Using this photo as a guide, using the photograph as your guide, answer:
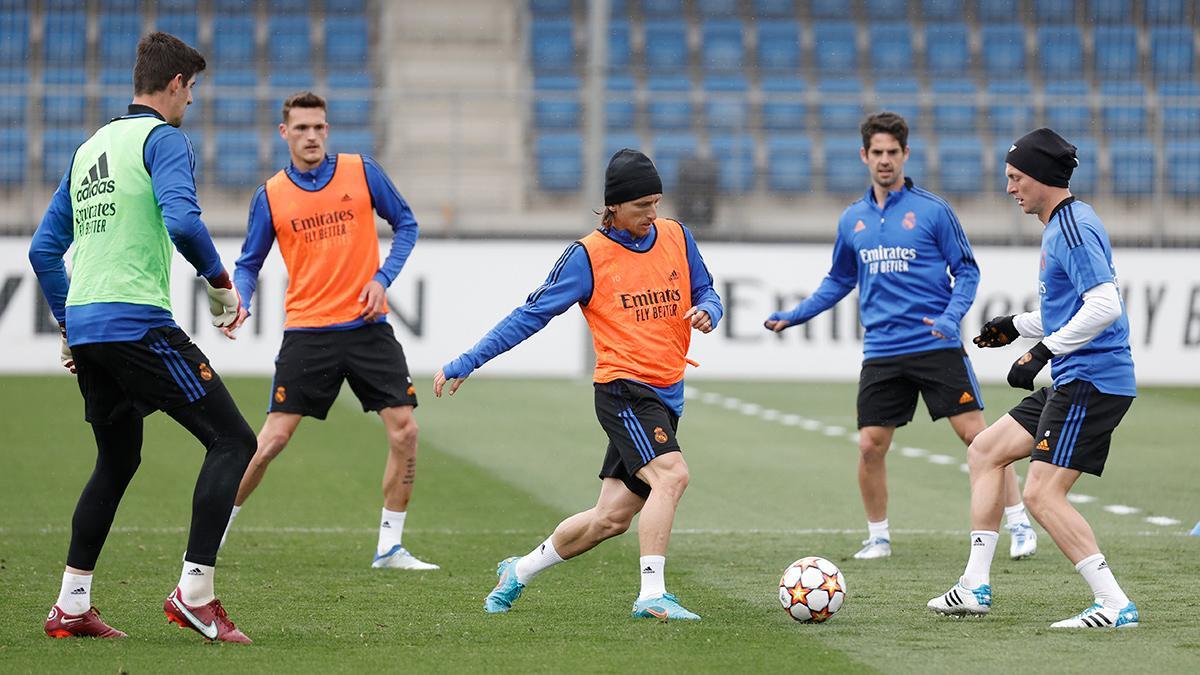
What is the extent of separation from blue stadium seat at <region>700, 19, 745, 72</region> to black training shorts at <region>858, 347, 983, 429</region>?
56.3ft

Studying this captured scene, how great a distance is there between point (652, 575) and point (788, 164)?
48.1ft

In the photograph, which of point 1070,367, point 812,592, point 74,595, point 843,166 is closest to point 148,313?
point 74,595

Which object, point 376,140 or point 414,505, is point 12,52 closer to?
point 376,140

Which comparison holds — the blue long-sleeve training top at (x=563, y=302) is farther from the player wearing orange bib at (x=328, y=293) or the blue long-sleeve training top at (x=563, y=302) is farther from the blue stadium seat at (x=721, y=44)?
the blue stadium seat at (x=721, y=44)

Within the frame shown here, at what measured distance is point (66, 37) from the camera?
22891 millimetres

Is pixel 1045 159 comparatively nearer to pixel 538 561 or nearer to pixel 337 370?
pixel 538 561

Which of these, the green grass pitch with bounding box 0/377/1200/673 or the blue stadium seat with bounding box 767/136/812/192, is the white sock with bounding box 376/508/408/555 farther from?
the blue stadium seat with bounding box 767/136/812/192

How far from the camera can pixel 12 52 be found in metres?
22.2

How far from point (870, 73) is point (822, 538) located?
56.1ft

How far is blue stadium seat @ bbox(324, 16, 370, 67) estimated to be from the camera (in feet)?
80.5

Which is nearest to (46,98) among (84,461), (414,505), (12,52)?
(12,52)

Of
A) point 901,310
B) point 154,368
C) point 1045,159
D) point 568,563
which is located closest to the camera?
point 154,368

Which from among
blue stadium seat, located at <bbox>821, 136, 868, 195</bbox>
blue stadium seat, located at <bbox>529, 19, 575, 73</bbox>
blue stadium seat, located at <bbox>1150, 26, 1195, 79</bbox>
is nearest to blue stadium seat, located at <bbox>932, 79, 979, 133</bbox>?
blue stadium seat, located at <bbox>821, 136, 868, 195</bbox>

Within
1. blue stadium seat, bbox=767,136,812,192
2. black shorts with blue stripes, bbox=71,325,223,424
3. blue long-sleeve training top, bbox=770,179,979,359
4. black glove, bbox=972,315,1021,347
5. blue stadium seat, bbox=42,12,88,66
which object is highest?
blue stadium seat, bbox=42,12,88,66
